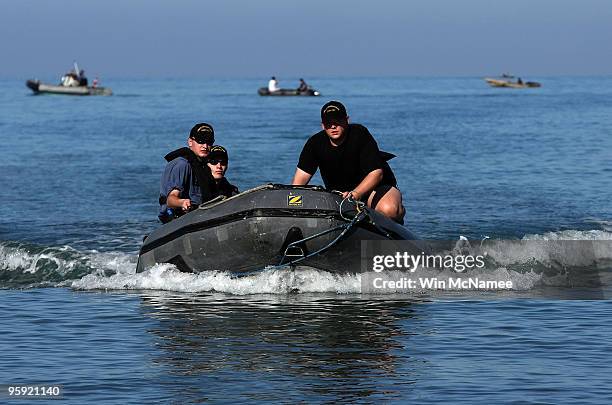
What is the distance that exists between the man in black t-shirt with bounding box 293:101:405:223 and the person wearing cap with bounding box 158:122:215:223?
1004 mm

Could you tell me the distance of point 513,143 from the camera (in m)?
45.5

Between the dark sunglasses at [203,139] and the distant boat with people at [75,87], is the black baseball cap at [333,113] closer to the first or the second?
the dark sunglasses at [203,139]

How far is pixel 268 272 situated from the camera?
13914mm

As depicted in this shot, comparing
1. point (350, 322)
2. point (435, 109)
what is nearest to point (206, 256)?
point (350, 322)

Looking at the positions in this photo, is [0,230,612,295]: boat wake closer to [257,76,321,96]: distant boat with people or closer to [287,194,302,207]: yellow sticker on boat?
[287,194,302,207]: yellow sticker on boat

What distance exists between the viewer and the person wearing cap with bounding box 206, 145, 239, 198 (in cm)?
1271

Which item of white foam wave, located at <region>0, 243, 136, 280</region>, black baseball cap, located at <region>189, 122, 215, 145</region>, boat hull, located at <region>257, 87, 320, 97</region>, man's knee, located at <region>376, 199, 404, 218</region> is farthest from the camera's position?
boat hull, located at <region>257, 87, 320, 97</region>

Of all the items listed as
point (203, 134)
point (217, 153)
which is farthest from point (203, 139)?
point (217, 153)

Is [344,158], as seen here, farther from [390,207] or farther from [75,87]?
[75,87]

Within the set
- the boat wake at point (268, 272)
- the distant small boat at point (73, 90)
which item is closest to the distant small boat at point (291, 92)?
the distant small boat at point (73, 90)

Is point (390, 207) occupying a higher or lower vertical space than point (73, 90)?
lower

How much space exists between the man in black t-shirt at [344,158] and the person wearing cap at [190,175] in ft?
3.29

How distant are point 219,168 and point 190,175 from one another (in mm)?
342

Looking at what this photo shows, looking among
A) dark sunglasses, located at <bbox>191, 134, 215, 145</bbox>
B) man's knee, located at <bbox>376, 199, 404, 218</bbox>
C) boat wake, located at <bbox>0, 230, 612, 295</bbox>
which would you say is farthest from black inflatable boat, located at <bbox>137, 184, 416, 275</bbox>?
dark sunglasses, located at <bbox>191, 134, 215, 145</bbox>
